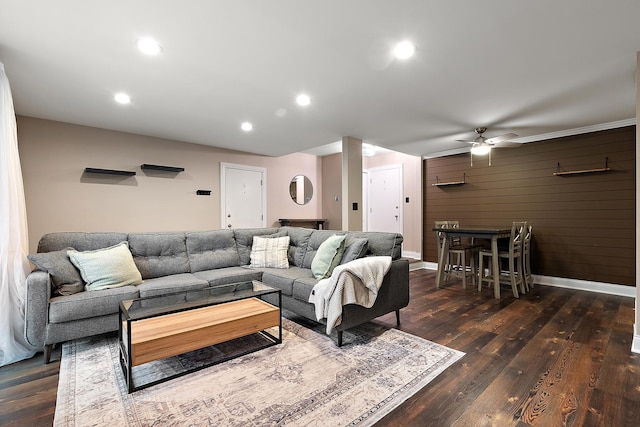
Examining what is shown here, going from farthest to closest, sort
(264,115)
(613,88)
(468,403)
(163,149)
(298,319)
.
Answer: (163,149)
(264,115)
(298,319)
(613,88)
(468,403)

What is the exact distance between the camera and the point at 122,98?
318 centimetres

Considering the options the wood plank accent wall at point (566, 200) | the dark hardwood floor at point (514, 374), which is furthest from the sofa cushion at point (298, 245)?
the wood plank accent wall at point (566, 200)

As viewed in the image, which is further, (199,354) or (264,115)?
(264,115)

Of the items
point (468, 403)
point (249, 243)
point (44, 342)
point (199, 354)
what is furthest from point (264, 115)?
point (468, 403)

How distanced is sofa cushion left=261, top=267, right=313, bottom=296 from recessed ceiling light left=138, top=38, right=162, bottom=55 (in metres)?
2.27

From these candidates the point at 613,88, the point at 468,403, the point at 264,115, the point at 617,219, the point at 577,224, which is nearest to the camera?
the point at 468,403

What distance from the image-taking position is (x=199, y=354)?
2346 mm

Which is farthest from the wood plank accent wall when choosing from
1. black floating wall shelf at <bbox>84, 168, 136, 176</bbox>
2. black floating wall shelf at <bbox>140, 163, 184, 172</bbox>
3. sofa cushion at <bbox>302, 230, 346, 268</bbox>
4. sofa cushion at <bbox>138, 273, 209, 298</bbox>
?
black floating wall shelf at <bbox>84, 168, 136, 176</bbox>

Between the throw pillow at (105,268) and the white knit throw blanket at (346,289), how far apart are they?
68.9 inches

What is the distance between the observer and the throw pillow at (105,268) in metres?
2.62

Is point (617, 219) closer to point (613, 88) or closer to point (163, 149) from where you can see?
point (613, 88)

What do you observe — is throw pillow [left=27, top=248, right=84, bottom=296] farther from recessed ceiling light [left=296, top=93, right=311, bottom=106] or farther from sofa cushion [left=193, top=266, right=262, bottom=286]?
recessed ceiling light [left=296, top=93, right=311, bottom=106]

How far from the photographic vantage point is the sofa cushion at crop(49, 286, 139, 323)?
2.27 metres

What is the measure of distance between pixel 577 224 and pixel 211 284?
5126 mm
